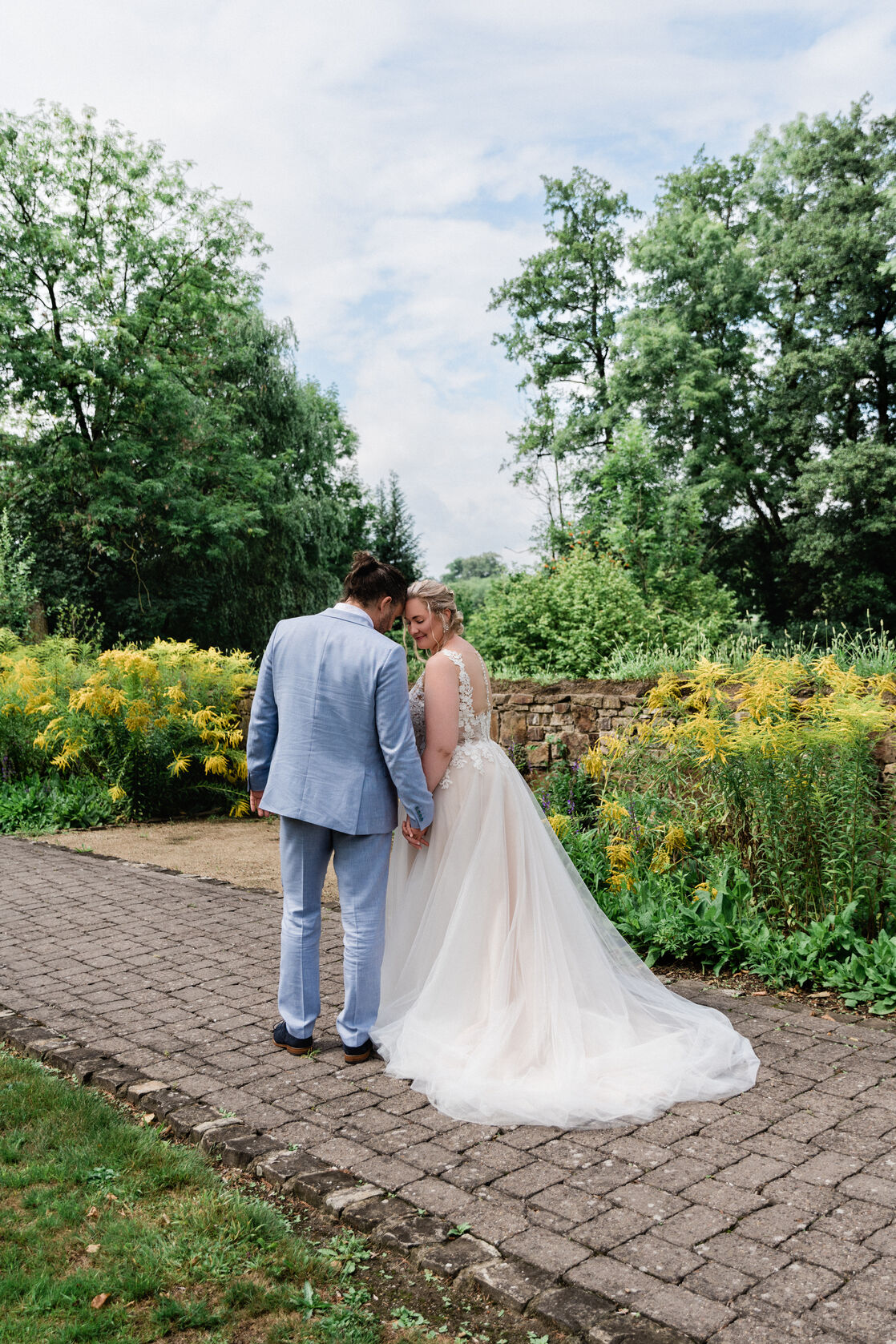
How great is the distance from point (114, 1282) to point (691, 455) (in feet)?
83.1

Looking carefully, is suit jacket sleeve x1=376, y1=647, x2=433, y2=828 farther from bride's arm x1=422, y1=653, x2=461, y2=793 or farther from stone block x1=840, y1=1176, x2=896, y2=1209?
stone block x1=840, y1=1176, x2=896, y2=1209

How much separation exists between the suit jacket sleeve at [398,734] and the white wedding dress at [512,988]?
0.31 metres

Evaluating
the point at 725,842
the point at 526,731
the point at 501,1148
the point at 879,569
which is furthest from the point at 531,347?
the point at 501,1148

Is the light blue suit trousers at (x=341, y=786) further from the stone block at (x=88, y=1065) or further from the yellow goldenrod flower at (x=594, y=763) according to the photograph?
the yellow goldenrod flower at (x=594, y=763)

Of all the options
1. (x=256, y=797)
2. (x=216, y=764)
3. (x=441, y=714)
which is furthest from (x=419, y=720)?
(x=216, y=764)

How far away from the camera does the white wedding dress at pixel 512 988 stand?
3.62m

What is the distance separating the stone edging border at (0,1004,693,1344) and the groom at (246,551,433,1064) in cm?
65

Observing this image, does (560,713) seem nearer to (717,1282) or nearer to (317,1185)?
(317,1185)

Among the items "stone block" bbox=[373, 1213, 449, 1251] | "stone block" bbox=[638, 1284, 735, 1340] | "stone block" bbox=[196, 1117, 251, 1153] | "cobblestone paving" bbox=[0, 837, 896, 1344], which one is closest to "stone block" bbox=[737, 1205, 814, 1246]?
"cobblestone paving" bbox=[0, 837, 896, 1344]

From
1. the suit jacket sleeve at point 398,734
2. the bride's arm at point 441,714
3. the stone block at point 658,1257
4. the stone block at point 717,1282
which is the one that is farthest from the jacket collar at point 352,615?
the stone block at point 717,1282

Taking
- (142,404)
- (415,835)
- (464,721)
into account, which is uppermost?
(142,404)

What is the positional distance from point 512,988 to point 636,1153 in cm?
92

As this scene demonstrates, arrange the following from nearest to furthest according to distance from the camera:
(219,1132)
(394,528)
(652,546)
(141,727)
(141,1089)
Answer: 1. (219,1132)
2. (141,1089)
3. (141,727)
4. (652,546)
5. (394,528)

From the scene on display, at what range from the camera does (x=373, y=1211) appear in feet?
9.51
